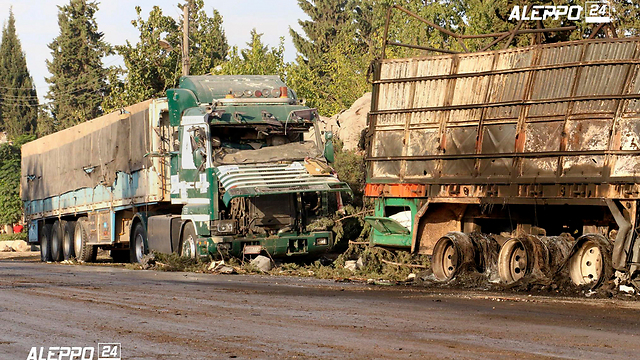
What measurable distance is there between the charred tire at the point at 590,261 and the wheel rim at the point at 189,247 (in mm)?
9396

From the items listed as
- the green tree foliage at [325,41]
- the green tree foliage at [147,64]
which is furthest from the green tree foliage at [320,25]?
the green tree foliage at [147,64]

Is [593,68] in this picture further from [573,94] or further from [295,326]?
[295,326]

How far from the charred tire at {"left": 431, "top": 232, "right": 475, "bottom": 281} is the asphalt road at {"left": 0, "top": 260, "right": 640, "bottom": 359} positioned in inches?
50.6

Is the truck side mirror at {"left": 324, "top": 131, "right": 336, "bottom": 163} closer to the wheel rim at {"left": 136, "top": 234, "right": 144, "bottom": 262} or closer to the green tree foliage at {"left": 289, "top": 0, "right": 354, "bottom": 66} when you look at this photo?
the wheel rim at {"left": 136, "top": 234, "right": 144, "bottom": 262}

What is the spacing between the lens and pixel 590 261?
13391 mm

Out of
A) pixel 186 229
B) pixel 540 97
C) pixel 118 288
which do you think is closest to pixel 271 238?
pixel 186 229

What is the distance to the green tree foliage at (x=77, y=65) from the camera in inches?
2908

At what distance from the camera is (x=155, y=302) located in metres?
11.8

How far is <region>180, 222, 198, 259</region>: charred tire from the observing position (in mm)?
20469

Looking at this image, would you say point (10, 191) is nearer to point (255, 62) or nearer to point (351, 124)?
point (255, 62)

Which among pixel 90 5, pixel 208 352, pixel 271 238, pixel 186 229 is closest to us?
pixel 208 352

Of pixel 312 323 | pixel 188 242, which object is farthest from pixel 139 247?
pixel 312 323

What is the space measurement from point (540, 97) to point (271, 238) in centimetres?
733

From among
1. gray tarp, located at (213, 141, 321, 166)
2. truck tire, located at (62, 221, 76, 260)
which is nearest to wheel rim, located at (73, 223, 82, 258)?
truck tire, located at (62, 221, 76, 260)
